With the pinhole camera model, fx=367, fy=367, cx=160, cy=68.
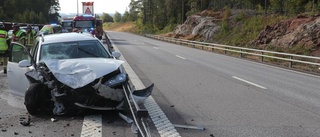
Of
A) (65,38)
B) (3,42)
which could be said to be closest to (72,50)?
(65,38)

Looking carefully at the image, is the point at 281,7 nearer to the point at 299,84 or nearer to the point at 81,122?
the point at 299,84

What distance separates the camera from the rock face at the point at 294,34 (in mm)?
22180

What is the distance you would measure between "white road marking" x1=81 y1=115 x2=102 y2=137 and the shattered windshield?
1.73m

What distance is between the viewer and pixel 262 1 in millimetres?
50344

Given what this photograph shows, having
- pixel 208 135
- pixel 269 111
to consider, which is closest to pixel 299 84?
pixel 269 111

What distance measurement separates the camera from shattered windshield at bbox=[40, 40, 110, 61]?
765 centimetres

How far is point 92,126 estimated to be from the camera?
590 cm

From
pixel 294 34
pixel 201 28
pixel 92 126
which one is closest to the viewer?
pixel 92 126

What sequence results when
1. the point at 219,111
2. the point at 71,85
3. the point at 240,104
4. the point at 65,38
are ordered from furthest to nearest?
the point at 65,38 → the point at 240,104 → the point at 219,111 → the point at 71,85

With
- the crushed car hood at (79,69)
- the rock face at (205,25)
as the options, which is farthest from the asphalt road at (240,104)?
the rock face at (205,25)

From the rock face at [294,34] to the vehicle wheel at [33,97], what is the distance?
59.9ft

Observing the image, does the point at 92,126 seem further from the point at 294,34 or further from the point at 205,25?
the point at 205,25

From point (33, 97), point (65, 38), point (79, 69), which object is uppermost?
point (65, 38)

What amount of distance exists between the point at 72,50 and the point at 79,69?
4.73ft
